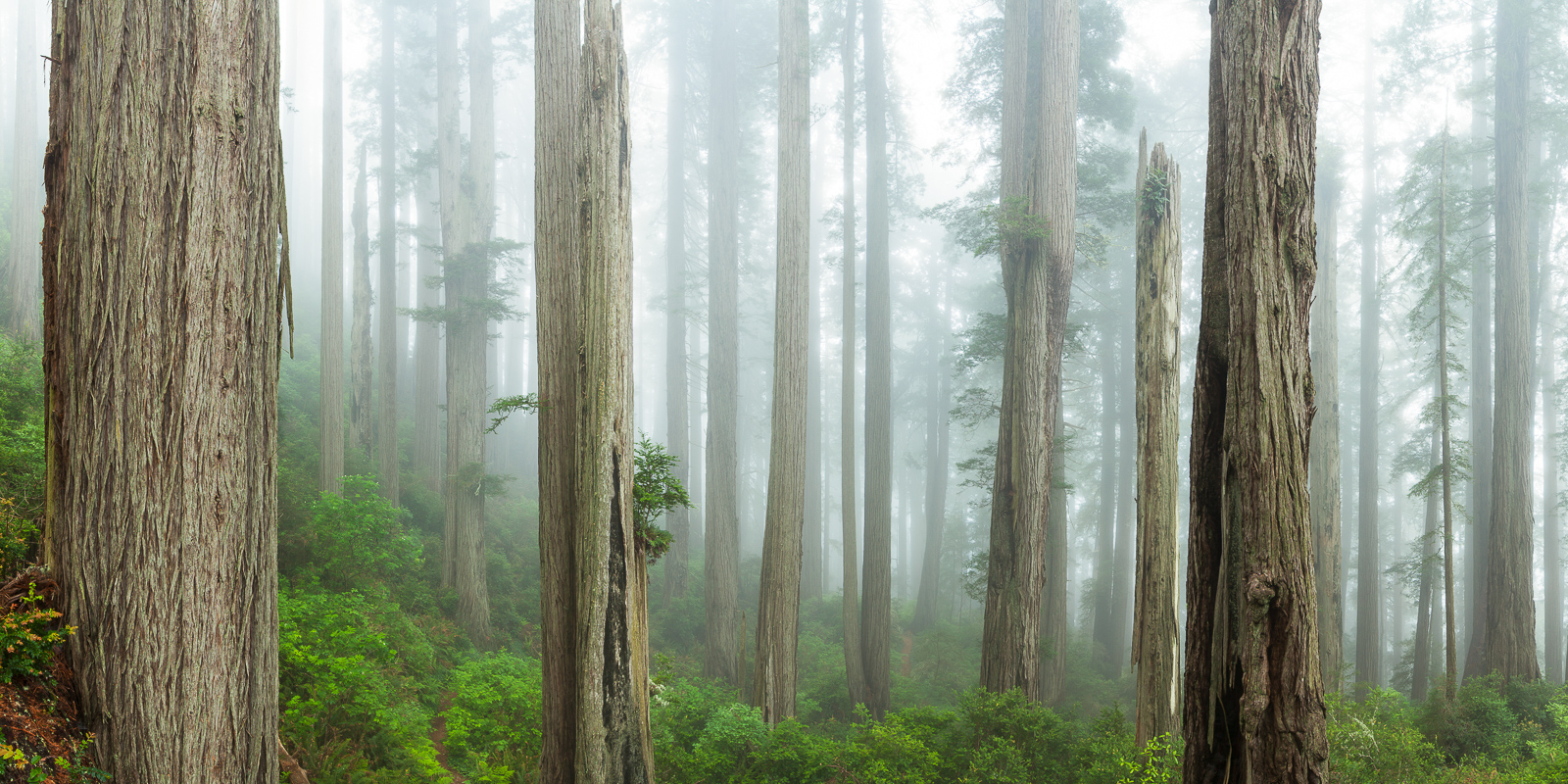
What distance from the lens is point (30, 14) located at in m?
16.9

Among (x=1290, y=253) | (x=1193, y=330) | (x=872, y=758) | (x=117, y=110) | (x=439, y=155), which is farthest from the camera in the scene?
(x=1193, y=330)

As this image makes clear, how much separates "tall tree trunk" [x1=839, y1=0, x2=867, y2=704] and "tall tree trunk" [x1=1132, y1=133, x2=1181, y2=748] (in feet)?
22.9

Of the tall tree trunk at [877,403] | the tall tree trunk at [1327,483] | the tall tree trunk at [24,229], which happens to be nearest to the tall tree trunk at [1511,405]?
the tall tree trunk at [1327,483]

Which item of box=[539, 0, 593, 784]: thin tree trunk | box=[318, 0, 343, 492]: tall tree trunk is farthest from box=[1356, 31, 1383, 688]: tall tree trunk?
box=[318, 0, 343, 492]: tall tree trunk

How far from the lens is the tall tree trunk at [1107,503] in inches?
761

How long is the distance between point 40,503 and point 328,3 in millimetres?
17535

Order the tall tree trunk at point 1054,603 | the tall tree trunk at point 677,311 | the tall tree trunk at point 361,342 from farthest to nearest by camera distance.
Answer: the tall tree trunk at point 677,311
the tall tree trunk at point 361,342
the tall tree trunk at point 1054,603

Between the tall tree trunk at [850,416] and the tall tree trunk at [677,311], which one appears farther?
the tall tree trunk at [677,311]

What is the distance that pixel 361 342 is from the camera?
1662cm

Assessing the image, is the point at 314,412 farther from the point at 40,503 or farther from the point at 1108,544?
the point at 1108,544

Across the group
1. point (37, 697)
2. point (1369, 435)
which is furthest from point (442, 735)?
point (1369, 435)

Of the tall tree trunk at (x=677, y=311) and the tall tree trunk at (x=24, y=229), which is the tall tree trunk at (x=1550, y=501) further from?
the tall tree trunk at (x=24, y=229)

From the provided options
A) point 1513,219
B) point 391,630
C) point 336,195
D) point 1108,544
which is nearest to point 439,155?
point 336,195

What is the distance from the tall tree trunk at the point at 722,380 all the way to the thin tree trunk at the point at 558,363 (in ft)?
27.1
